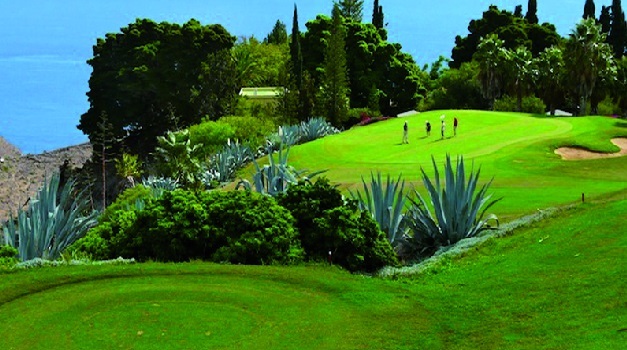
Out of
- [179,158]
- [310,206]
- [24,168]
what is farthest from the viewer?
[24,168]

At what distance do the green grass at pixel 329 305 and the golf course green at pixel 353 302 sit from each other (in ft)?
0.08

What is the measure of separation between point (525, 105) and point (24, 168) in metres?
46.3

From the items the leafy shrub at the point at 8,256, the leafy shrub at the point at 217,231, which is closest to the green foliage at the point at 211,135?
the leafy shrub at the point at 8,256

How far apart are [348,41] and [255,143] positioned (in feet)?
99.3

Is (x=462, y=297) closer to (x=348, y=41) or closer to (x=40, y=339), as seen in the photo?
(x=40, y=339)

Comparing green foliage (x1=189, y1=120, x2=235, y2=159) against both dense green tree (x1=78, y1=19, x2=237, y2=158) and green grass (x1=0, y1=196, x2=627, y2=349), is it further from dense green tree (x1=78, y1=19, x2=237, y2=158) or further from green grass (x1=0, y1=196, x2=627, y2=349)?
green grass (x1=0, y1=196, x2=627, y2=349)

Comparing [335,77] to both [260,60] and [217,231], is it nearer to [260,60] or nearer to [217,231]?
[260,60]

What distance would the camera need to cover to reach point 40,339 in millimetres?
11898

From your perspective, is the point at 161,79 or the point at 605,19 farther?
the point at 605,19

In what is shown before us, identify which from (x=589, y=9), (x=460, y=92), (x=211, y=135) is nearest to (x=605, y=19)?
Result: (x=589, y=9)

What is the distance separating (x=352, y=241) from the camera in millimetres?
17344

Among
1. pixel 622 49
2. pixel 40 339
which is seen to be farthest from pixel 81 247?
pixel 622 49

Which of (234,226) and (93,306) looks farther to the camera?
(234,226)

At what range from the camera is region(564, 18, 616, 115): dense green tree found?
6906cm
